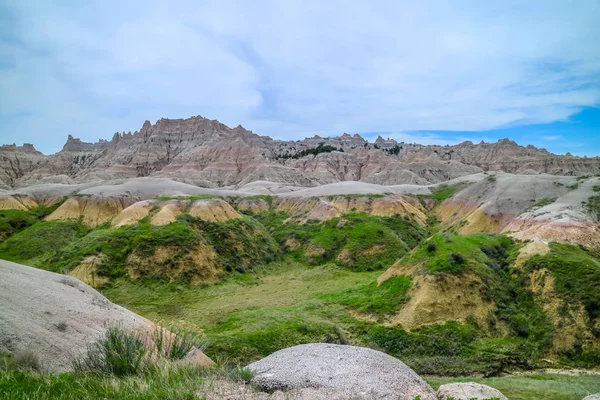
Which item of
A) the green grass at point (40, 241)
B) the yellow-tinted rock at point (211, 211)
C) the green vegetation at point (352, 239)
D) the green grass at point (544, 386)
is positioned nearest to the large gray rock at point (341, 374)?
the green grass at point (544, 386)

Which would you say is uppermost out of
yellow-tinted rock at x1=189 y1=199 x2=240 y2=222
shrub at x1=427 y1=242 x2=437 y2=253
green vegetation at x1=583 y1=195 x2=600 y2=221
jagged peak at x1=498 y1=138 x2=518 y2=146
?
jagged peak at x1=498 y1=138 x2=518 y2=146

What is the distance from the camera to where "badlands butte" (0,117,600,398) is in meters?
22.7

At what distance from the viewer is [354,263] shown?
4716 cm

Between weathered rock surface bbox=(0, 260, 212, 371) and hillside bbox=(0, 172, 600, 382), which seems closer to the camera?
weathered rock surface bbox=(0, 260, 212, 371)

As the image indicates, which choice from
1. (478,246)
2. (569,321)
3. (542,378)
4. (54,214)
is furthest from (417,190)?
(54,214)

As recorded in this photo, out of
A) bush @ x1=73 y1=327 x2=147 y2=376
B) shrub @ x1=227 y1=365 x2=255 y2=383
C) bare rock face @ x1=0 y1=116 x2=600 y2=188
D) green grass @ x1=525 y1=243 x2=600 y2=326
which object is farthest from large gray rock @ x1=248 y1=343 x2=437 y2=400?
bare rock face @ x1=0 y1=116 x2=600 y2=188

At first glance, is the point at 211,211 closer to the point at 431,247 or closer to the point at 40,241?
the point at 40,241

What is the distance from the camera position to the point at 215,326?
2666 cm

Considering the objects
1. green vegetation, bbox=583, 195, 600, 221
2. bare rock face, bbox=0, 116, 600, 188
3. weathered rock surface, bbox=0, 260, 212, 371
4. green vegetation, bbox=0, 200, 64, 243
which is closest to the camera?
weathered rock surface, bbox=0, 260, 212, 371

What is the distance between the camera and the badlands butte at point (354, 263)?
22.7 m

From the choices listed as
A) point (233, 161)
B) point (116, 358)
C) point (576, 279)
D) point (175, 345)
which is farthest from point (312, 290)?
point (233, 161)

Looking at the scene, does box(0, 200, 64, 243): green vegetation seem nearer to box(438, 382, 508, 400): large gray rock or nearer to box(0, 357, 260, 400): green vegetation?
box(0, 357, 260, 400): green vegetation

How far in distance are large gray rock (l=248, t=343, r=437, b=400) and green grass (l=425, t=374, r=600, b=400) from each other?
6241mm

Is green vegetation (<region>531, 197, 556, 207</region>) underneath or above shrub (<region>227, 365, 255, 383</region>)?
above
